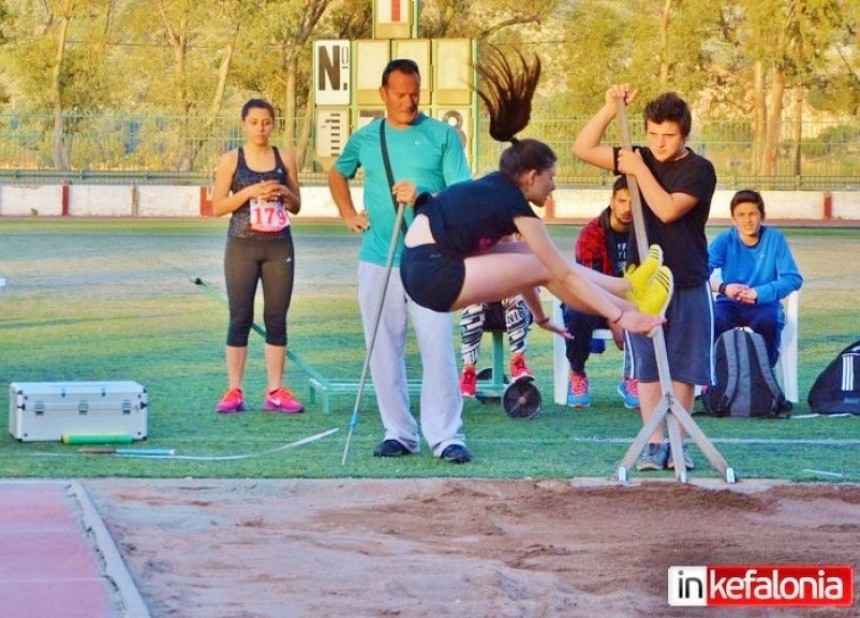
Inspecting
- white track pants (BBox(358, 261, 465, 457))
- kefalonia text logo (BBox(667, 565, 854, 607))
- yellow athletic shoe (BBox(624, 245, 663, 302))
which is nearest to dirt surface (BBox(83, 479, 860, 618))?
kefalonia text logo (BBox(667, 565, 854, 607))

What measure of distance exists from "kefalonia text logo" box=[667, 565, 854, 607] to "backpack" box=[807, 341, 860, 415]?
5.23m

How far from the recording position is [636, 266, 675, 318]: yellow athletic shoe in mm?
8227

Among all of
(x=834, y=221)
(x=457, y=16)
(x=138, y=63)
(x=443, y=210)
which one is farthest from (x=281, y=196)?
(x=138, y=63)

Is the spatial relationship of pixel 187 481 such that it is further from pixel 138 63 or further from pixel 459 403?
pixel 138 63

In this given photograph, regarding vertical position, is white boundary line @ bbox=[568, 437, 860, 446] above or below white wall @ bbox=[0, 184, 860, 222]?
above

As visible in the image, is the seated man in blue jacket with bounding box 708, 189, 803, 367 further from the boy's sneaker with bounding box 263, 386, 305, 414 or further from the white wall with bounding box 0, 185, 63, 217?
Result: the white wall with bounding box 0, 185, 63, 217

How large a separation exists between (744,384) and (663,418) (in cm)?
275

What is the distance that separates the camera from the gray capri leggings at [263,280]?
11.6 metres

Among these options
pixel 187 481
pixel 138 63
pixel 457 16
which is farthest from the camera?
pixel 138 63

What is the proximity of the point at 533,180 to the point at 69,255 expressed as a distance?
21.0 meters

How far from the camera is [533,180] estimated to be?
27.5 ft

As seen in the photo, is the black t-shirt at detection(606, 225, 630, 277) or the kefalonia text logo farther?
the black t-shirt at detection(606, 225, 630, 277)

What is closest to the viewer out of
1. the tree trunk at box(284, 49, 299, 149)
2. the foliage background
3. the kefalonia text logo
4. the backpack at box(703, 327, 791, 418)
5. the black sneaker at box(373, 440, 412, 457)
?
the kefalonia text logo

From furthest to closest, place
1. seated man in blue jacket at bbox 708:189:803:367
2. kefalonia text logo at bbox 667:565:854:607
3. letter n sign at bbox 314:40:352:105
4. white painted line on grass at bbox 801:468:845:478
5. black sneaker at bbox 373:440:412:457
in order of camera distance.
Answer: letter n sign at bbox 314:40:352:105 < seated man in blue jacket at bbox 708:189:803:367 < black sneaker at bbox 373:440:412:457 < white painted line on grass at bbox 801:468:845:478 < kefalonia text logo at bbox 667:565:854:607
